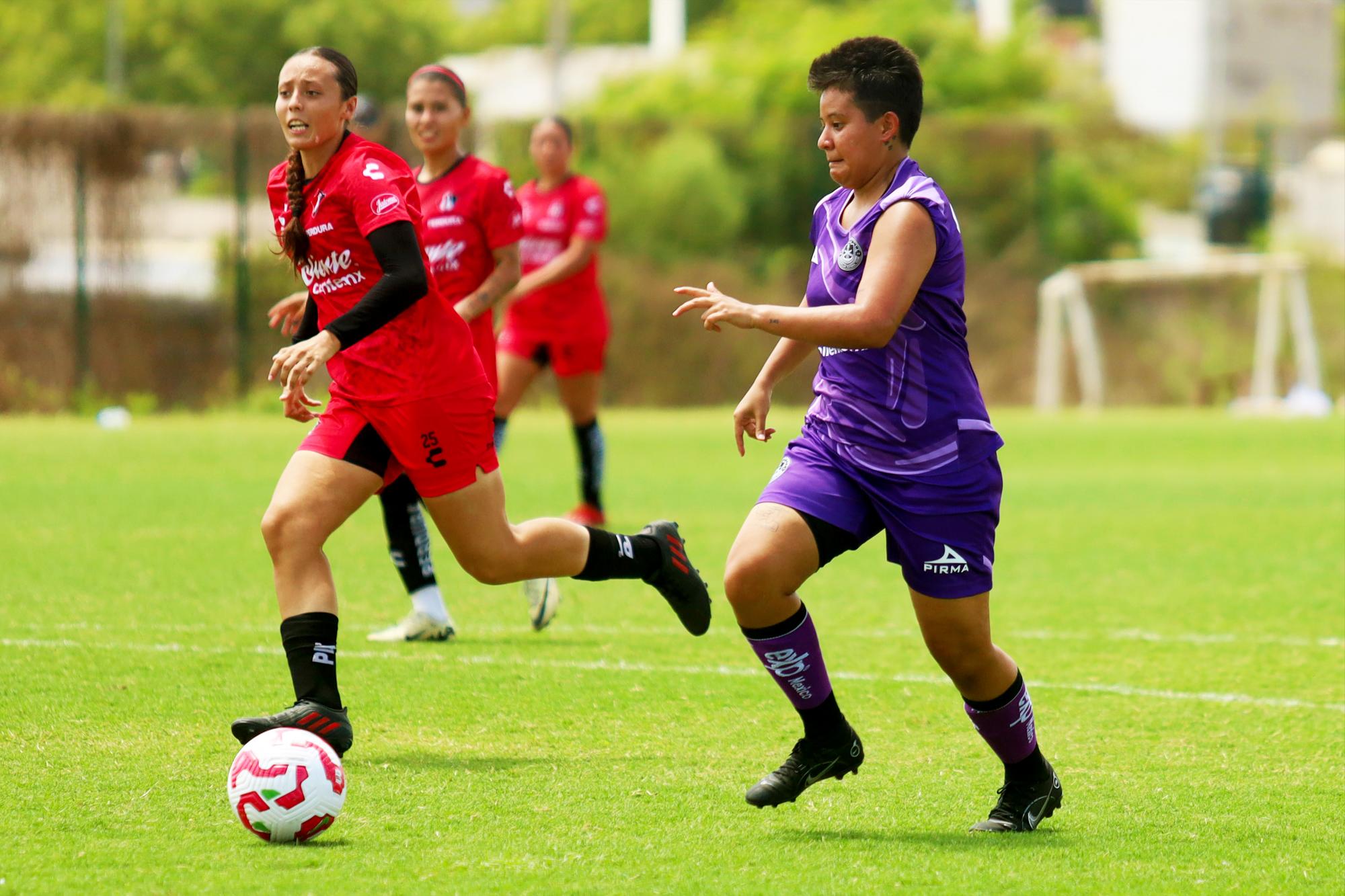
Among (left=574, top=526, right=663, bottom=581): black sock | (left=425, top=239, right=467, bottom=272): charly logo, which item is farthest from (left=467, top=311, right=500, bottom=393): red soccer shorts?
(left=574, top=526, right=663, bottom=581): black sock

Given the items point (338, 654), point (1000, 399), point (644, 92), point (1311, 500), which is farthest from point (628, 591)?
point (644, 92)

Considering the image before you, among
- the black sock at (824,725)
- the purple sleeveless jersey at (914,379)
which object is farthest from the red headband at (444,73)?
the black sock at (824,725)

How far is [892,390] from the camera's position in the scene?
176 inches

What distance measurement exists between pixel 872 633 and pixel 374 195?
353cm

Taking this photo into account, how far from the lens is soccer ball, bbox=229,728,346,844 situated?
168 inches

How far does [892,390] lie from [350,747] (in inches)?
78.0

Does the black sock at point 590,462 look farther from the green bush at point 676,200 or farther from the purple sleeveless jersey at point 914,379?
the green bush at point 676,200

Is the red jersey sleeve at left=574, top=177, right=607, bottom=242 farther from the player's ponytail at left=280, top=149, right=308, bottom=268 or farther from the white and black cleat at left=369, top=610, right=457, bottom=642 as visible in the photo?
the player's ponytail at left=280, top=149, right=308, bottom=268

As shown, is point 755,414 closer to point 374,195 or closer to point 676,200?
point 374,195

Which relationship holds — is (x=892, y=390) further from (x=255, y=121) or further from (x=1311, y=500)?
(x=255, y=121)

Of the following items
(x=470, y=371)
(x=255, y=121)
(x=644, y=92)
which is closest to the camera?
(x=470, y=371)

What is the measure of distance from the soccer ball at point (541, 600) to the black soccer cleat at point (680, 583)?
53.3 inches

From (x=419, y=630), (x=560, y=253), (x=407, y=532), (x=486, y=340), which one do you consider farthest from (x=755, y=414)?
(x=560, y=253)

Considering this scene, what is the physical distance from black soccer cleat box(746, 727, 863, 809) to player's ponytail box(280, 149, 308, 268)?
2.14 meters
